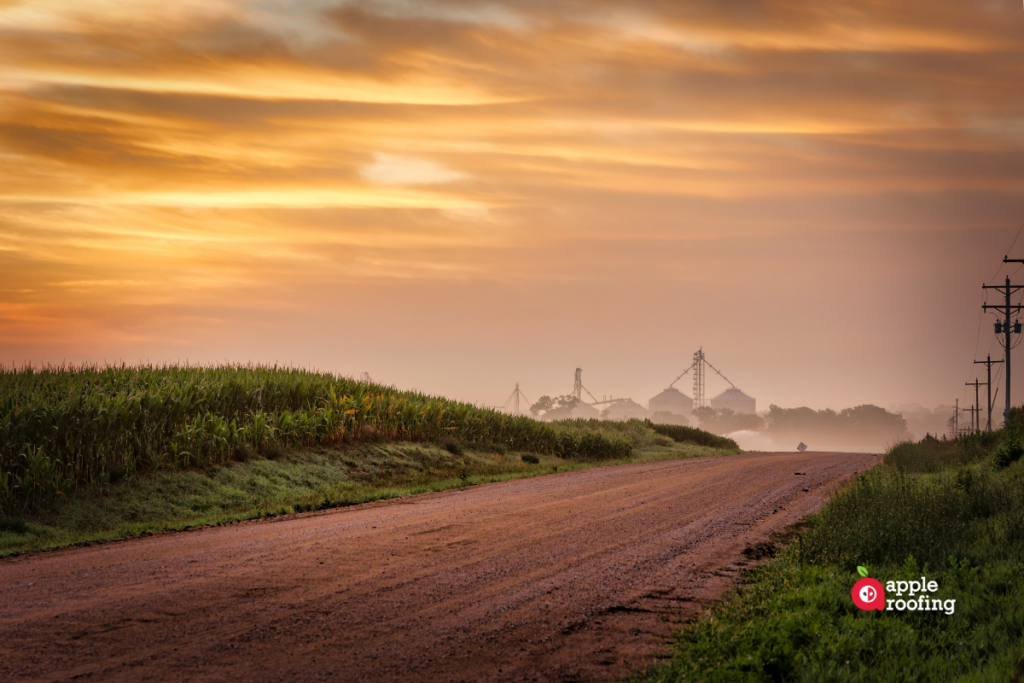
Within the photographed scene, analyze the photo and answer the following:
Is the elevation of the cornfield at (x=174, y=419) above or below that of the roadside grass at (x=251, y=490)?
above

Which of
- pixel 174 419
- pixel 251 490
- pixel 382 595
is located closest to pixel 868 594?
pixel 382 595

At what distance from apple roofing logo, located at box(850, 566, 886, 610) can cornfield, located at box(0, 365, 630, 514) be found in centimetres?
1484

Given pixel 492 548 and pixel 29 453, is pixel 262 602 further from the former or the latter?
pixel 29 453

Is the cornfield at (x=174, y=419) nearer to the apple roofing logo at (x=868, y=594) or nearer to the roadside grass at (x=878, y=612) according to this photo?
the roadside grass at (x=878, y=612)

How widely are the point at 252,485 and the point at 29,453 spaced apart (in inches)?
189

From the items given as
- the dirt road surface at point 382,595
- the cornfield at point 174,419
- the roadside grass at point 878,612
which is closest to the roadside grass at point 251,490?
the cornfield at point 174,419

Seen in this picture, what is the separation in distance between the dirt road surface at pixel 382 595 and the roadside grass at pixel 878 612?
565mm

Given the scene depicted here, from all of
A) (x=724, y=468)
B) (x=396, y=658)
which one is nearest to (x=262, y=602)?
→ (x=396, y=658)

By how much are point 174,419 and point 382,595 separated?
1358cm

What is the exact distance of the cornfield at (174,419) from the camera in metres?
16.5

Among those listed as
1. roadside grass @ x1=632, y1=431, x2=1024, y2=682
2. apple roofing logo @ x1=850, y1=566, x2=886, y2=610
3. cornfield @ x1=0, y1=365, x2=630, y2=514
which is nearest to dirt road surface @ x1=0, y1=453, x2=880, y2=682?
roadside grass @ x1=632, y1=431, x2=1024, y2=682

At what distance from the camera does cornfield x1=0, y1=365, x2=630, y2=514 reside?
54.3 feet

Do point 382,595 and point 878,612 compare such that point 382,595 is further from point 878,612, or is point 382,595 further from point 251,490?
point 251,490

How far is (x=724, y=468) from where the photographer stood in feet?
80.5
